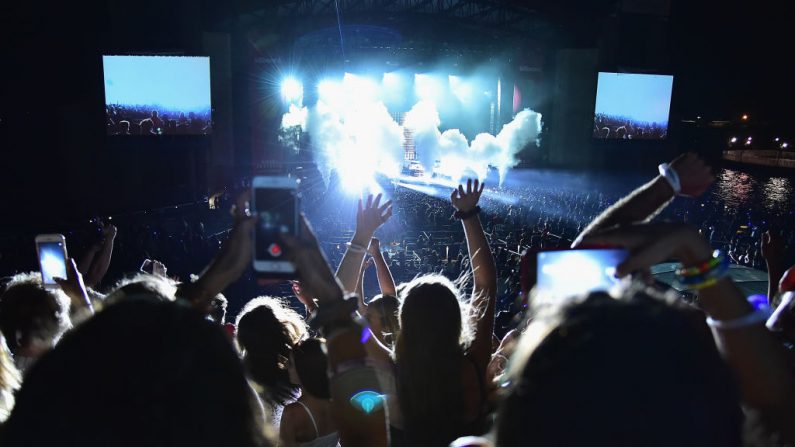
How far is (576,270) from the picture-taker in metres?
1.50

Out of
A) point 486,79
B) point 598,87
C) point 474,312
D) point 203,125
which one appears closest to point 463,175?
point 486,79

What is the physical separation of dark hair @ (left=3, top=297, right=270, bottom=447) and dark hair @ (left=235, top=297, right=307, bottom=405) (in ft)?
4.79

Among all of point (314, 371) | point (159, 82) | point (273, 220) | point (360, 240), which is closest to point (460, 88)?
point (159, 82)

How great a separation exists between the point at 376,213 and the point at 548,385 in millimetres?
1778

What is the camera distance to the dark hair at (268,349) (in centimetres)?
247

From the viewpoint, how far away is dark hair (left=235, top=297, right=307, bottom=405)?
8.10ft

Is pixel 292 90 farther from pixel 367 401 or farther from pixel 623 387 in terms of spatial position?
pixel 623 387

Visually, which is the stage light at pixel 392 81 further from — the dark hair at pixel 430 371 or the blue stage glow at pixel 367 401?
the blue stage glow at pixel 367 401

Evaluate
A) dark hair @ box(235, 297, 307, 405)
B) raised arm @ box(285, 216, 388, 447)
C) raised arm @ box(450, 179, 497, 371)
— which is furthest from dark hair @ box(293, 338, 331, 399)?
raised arm @ box(450, 179, 497, 371)

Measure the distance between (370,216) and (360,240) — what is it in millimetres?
158

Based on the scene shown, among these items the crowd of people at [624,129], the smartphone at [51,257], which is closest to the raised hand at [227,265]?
the smartphone at [51,257]

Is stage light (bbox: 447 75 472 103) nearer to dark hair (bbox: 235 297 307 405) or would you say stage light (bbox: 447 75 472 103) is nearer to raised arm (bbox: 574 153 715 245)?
dark hair (bbox: 235 297 307 405)

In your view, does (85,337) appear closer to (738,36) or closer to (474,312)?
(474,312)

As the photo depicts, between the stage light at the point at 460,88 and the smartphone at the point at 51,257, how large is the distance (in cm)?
3934
